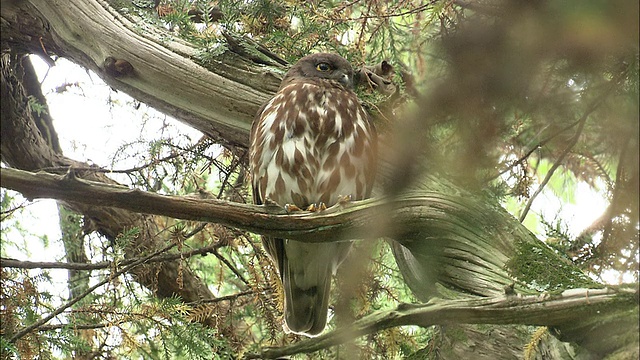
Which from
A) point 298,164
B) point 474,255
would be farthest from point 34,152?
point 474,255

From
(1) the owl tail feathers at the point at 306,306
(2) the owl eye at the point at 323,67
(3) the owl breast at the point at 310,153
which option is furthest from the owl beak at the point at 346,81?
(1) the owl tail feathers at the point at 306,306

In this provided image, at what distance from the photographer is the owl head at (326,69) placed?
4352mm

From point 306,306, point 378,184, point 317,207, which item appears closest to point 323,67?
point 378,184

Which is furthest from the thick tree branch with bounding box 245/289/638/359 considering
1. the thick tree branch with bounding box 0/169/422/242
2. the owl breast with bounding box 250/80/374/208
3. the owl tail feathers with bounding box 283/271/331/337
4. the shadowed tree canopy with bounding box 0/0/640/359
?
the owl tail feathers with bounding box 283/271/331/337

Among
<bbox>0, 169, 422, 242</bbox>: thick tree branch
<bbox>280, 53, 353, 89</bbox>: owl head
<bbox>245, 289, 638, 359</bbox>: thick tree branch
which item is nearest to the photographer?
<bbox>245, 289, 638, 359</bbox>: thick tree branch

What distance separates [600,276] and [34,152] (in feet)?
13.8

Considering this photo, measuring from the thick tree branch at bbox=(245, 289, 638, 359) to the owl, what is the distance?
4.44ft

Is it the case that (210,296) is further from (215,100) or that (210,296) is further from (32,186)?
(32,186)

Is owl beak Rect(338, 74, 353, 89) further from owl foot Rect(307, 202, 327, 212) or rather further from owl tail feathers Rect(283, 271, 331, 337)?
owl tail feathers Rect(283, 271, 331, 337)

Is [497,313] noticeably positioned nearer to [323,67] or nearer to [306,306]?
[306,306]

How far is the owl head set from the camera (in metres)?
4.35

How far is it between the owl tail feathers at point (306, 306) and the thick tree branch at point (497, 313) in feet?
5.55

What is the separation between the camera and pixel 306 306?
4211mm

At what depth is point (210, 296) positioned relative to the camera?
5039mm
